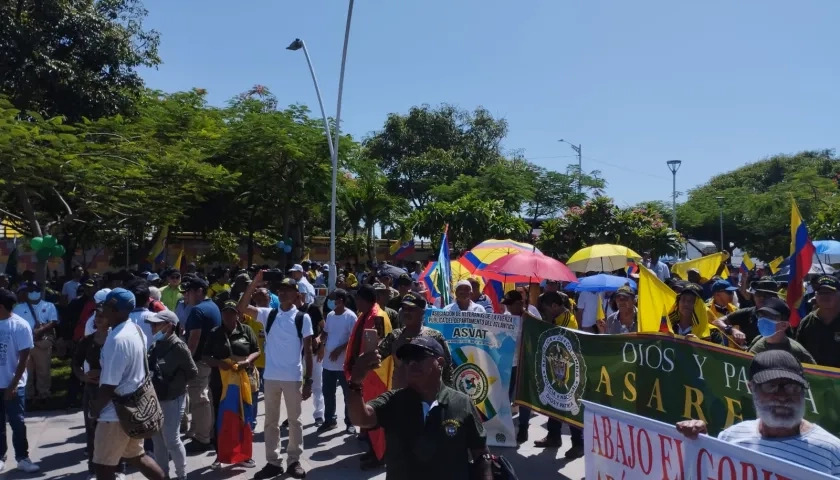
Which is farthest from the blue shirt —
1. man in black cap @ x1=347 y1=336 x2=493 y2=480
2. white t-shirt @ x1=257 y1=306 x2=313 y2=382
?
man in black cap @ x1=347 y1=336 x2=493 y2=480

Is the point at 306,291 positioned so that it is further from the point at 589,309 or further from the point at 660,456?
the point at 660,456

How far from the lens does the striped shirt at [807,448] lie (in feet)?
10.0

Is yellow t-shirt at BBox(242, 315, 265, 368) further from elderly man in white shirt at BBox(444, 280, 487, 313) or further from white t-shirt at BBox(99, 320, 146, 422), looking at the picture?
white t-shirt at BBox(99, 320, 146, 422)

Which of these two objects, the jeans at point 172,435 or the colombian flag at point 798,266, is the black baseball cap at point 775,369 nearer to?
the colombian flag at point 798,266

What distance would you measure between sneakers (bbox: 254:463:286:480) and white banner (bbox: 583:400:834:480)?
3.40 m

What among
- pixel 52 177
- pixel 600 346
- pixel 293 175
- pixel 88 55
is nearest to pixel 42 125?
pixel 52 177

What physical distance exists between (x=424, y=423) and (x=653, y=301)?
4181 mm

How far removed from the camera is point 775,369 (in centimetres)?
320

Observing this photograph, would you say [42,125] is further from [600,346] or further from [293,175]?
[600,346]

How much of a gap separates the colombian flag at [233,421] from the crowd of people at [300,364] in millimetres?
40

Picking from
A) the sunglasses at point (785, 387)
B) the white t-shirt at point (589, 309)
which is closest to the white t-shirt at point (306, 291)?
the white t-shirt at point (589, 309)

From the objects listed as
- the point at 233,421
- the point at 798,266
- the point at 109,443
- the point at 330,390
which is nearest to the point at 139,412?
the point at 109,443

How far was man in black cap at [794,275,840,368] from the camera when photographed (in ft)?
19.5

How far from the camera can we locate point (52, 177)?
14250 millimetres
